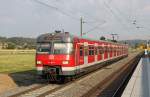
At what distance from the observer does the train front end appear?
18828 millimetres

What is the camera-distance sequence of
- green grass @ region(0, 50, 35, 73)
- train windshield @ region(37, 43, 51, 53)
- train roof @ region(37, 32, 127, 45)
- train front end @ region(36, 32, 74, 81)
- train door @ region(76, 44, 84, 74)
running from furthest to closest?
green grass @ region(0, 50, 35, 73) < train door @ region(76, 44, 84, 74) < train windshield @ region(37, 43, 51, 53) < train roof @ region(37, 32, 127, 45) < train front end @ region(36, 32, 74, 81)

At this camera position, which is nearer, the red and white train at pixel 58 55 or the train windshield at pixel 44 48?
the red and white train at pixel 58 55

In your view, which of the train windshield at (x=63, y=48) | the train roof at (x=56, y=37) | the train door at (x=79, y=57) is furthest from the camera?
the train door at (x=79, y=57)

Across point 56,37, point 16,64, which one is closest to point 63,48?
point 56,37

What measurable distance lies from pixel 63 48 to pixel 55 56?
2.17 ft

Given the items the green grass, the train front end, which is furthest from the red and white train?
the green grass

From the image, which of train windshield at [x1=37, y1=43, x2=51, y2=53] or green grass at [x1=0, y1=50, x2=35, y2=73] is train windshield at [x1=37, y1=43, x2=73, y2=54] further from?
green grass at [x1=0, y1=50, x2=35, y2=73]

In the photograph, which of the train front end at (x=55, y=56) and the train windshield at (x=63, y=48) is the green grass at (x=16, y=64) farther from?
the train windshield at (x=63, y=48)

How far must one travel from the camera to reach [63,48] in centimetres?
1911

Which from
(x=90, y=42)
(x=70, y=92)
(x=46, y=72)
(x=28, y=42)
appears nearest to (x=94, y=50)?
(x=90, y=42)

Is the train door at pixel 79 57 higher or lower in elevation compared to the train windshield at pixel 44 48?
lower

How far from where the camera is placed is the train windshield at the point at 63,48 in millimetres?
19031

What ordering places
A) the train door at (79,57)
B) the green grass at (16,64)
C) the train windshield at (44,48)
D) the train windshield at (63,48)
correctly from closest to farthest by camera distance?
the train windshield at (63,48), the train windshield at (44,48), the train door at (79,57), the green grass at (16,64)

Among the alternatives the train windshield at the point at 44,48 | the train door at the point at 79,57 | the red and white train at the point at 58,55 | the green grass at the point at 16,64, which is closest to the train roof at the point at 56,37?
the red and white train at the point at 58,55
